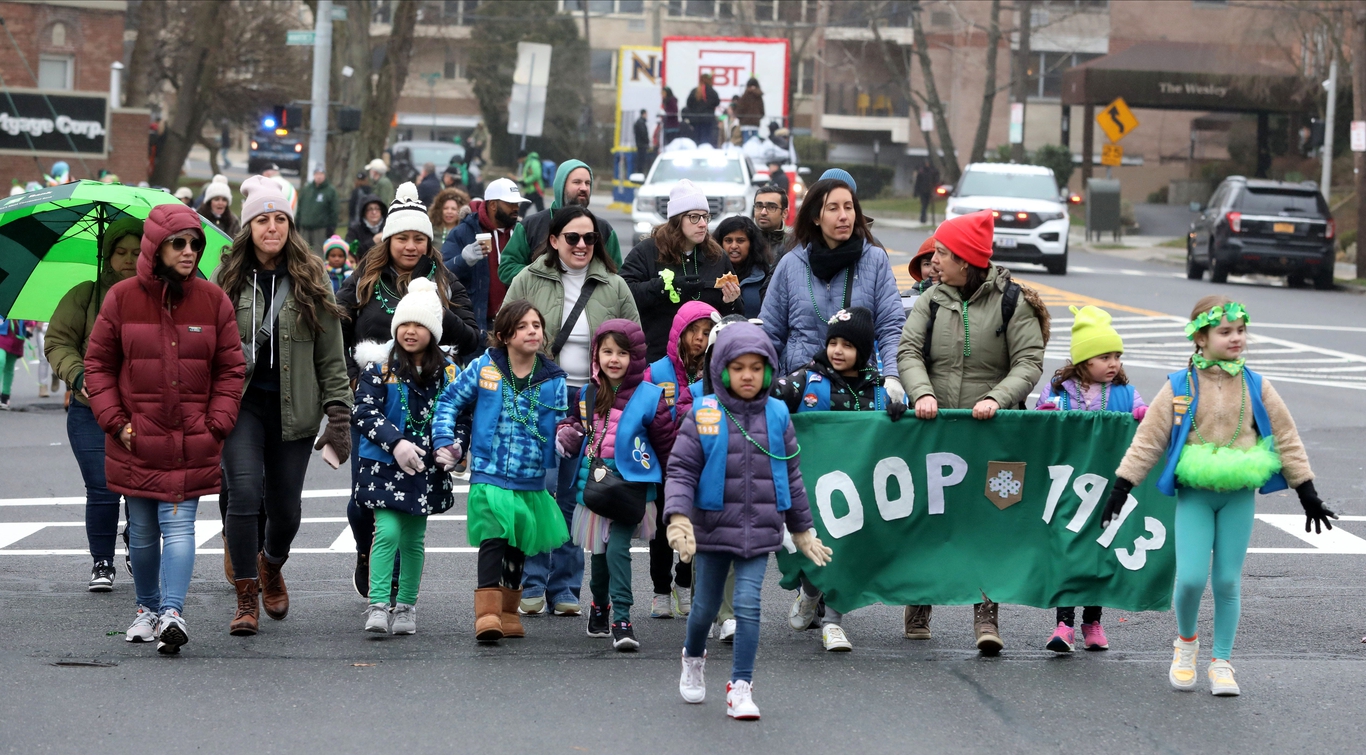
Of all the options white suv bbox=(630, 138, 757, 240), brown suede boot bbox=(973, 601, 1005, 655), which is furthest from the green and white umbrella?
white suv bbox=(630, 138, 757, 240)

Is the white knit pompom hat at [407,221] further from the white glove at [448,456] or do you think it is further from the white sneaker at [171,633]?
the white sneaker at [171,633]

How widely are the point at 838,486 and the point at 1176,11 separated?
5792cm

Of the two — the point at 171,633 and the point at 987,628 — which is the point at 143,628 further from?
the point at 987,628

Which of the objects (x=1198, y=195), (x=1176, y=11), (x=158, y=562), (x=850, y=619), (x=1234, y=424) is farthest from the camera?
(x=1176, y=11)

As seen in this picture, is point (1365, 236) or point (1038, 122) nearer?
point (1365, 236)

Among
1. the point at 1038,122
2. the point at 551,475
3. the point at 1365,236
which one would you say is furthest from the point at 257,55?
the point at 551,475

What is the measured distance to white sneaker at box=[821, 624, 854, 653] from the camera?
717cm

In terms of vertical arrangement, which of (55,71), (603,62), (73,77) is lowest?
(73,77)

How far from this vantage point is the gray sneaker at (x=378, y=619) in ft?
24.0

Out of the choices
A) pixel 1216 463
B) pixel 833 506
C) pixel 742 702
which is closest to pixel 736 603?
pixel 742 702

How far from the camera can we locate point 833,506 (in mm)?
7434

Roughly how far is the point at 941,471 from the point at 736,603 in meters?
1.65

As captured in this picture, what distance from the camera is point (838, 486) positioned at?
24.3 ft

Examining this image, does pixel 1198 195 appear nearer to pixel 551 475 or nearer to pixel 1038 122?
pixel 1038 122
